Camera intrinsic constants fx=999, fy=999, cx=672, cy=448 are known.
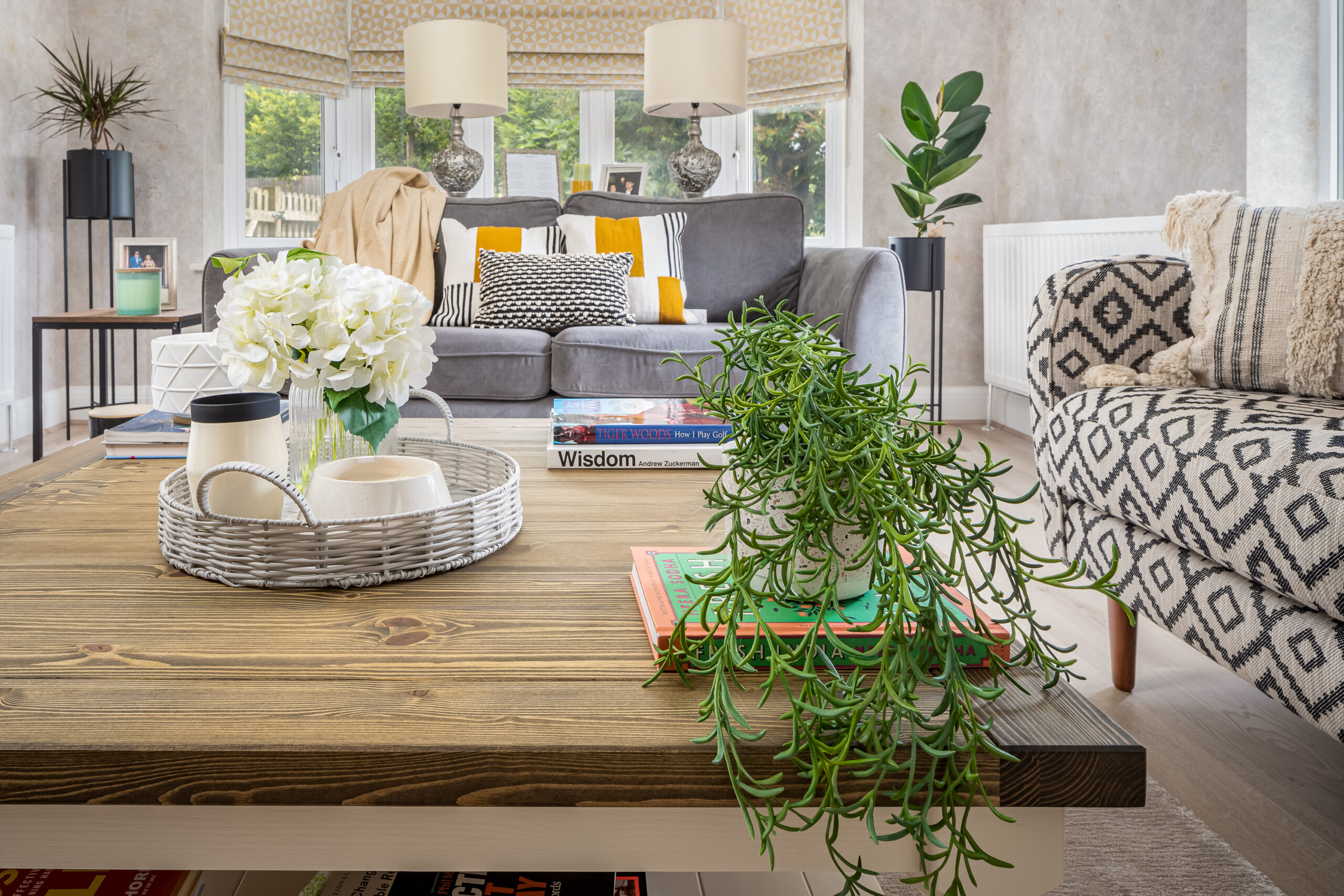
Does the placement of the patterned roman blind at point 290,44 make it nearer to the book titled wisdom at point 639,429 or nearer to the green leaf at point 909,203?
the green leaf at point 909,203

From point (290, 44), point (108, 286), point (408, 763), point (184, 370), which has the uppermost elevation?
point (290, 44)

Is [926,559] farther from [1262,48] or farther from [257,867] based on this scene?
[1262,48]

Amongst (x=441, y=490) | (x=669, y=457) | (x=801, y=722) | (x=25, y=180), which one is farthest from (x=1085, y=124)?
(x=25, y=180)

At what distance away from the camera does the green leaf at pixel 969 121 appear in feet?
12.3

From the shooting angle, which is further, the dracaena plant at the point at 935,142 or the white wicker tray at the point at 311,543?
the dracaena plant at the point at 935,142

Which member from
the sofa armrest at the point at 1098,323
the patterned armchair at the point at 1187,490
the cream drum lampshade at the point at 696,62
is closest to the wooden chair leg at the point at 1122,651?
the patterned armchair at the point at 1187,490

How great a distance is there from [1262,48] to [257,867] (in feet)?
10.5

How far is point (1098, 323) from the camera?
68.1 inches

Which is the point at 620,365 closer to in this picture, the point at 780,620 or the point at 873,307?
the point at 873,307

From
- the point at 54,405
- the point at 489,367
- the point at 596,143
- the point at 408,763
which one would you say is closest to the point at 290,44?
the point at 596,143

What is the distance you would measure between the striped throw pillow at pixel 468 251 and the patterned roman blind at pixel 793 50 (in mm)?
1781

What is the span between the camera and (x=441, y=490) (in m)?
0.89

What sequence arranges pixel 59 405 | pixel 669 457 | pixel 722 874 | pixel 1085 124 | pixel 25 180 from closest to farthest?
pixel 722 874, pixel 669 457, pixel 1085 124, pixel 25 180, pixel 59 405

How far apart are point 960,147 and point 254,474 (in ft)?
11.7
